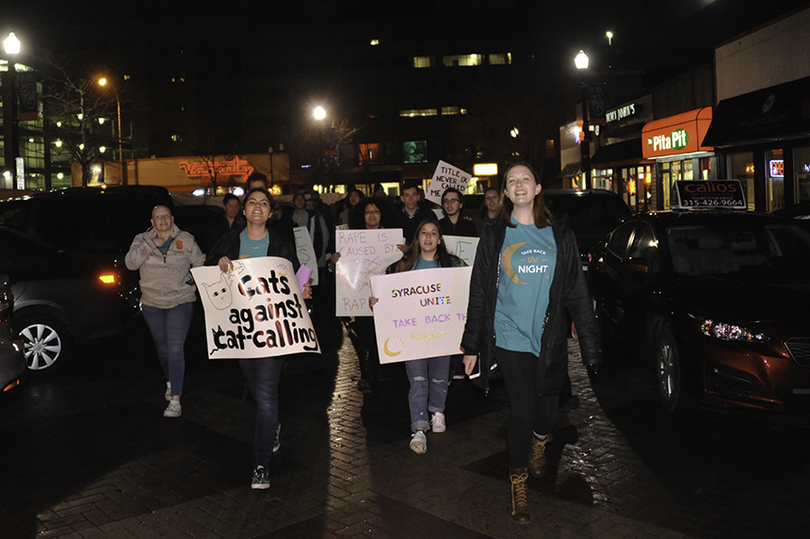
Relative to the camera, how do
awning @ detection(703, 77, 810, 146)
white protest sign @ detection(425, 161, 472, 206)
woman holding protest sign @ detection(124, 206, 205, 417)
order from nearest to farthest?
1. woman holding protest sign @ detection(124, 206, 205, 417)
2. white protest sign @ detection(425, 161, 472, 206)
3. awning @ detection(703, 77, 810, 146)

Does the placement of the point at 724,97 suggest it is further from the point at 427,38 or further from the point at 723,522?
the point at 427,38

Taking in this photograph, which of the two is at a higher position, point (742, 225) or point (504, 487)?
point (742, 225)

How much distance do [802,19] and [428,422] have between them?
16.3 metres

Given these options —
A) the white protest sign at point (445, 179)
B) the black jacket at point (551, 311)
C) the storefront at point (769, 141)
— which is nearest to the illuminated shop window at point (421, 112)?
the storefront at point (769, 141)

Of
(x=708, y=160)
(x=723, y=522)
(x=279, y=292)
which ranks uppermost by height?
(x=708, y=160)

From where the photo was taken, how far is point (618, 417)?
653 cm

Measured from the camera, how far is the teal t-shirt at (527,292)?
4.33m

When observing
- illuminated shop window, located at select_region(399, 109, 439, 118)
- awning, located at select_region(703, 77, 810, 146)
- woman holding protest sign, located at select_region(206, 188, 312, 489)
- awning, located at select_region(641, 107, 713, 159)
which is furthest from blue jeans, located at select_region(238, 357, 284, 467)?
illuminated shop window, located at select_region(399, 109, 439, 118)

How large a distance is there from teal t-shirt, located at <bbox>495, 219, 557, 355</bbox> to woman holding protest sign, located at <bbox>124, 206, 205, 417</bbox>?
330 centimetres

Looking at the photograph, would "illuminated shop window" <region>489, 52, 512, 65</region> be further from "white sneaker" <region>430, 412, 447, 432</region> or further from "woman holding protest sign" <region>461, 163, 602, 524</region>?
"woman holding protest sign" <region>461, 163, 602, 524</region>

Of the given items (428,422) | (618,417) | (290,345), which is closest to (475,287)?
(290,345)

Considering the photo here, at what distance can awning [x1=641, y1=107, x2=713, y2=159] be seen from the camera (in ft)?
73.0

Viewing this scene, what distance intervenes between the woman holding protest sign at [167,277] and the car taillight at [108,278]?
2.76 meters

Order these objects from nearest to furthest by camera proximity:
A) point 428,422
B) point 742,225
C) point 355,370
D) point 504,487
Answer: point 504,487 → point 428,422 → point 742,225 → point 355,370
